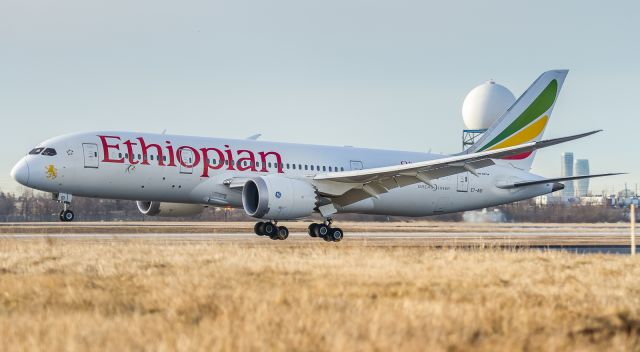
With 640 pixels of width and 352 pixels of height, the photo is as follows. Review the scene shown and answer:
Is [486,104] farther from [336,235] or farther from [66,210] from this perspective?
[66,210]

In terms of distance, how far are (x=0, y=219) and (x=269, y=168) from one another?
5407 cm

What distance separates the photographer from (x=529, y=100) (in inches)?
1492

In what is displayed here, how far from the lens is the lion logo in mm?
29859

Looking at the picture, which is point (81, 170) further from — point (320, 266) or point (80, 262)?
point (320, 266)

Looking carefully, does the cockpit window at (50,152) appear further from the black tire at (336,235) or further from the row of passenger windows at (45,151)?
the black tire at (336,235)

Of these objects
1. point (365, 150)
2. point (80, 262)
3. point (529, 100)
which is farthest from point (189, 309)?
point (529, 100)

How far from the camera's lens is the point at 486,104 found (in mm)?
70125

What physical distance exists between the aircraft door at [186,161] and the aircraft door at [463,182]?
12.5m

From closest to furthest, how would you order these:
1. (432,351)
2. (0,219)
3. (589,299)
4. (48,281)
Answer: (432,351)
(589,299)
(48,281)
(0,219)

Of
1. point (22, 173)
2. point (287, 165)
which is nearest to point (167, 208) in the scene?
point (287, 165)

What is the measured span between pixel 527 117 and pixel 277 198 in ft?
47.1

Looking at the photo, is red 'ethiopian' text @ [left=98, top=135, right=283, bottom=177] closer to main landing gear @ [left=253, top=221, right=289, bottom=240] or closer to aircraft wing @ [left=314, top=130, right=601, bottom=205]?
main landing gear @ [left=253, top=221, right=289, bottom=240]

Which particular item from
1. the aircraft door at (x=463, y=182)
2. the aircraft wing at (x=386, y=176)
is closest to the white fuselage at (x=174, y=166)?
the aircraft wing at (x=386, y=176)

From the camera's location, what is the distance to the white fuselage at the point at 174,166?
30062mm
